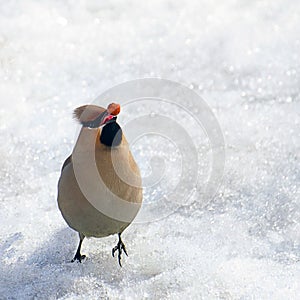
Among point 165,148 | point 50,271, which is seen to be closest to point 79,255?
point 50,271

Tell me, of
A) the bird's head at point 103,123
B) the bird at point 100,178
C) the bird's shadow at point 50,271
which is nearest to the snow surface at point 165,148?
the bird's shadow at point 50,271

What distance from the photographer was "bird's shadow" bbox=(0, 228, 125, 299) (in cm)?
294

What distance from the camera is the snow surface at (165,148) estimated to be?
Result: 119 inches

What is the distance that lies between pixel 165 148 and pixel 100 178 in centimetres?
156

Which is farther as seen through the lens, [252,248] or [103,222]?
[252,248]

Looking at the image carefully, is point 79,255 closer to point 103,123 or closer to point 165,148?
point 103,123

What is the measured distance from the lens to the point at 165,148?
436 cm

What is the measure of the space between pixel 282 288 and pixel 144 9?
3.60 metres

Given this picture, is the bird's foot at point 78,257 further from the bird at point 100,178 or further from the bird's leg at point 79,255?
the bird at point 100,178

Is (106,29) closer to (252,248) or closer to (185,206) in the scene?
(185,206)

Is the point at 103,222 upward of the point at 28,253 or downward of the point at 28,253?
upward

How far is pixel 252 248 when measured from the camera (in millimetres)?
3307

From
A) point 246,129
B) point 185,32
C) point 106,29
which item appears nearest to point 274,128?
point 246,129

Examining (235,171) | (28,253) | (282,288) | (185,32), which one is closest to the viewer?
(282,288)
